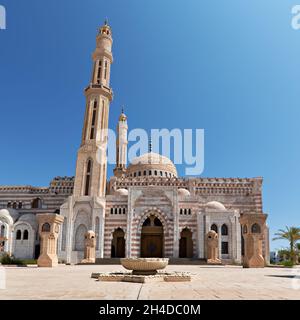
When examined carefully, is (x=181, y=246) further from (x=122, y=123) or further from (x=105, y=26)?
(x=105, y=26)

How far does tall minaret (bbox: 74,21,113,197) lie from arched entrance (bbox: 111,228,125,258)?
16.6 ft

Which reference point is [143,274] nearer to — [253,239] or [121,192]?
[253,239]

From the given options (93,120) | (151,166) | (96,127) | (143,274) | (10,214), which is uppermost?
(93,120)

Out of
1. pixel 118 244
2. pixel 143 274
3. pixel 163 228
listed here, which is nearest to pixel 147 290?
pixel 143 274

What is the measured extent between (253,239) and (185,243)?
1725 cm

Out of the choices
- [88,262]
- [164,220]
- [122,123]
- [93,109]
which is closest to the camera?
[88,262]

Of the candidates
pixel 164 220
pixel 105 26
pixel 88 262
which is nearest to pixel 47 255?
pixel 88 262

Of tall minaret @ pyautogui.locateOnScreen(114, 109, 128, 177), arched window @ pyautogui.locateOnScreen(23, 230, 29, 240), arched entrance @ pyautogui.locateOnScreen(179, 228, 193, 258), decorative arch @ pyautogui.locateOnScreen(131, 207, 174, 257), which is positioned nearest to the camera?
decorative arch @ pyautogui.locateOnScreen(131, 207, 174, 257)

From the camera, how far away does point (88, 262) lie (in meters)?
34.6

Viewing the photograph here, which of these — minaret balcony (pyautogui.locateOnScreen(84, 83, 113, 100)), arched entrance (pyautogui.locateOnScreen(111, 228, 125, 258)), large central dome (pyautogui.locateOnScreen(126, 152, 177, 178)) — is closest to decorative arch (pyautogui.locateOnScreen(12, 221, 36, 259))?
arched entrance (pyautogui.locateOnScreen(111, 228, 125, 258))

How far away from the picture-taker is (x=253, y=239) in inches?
1057

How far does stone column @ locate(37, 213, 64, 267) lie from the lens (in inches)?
1041

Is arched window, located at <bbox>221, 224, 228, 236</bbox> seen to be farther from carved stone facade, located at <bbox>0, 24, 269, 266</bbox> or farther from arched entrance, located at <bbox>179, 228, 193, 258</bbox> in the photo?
arched entrance, located at <bbox>179, 228, 193, 258</bbox>
